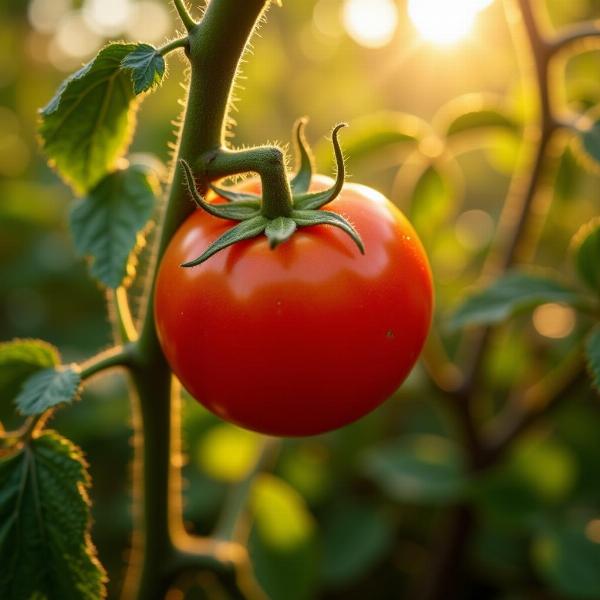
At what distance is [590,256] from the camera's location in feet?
2.94

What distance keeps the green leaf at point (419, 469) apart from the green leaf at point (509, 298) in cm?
46

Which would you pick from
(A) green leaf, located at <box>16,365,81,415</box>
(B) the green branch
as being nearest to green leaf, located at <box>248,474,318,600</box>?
(A) green leaf, located at <box>16,365,81,415</box>

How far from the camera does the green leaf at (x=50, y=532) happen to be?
67 centimetres

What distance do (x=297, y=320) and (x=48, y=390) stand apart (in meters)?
0.24

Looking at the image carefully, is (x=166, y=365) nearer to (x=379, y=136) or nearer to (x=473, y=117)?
(x=379, y=136)

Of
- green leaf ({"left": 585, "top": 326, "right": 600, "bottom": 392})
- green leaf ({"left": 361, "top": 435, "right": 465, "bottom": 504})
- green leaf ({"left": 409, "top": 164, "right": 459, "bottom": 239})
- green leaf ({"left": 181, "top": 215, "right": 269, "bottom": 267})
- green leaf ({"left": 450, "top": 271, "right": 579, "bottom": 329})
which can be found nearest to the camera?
green leaf ({"left": 181, "top": 215, "right": 269, "bottom": 267})

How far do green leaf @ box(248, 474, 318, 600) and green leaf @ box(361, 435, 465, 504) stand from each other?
0.62 feet

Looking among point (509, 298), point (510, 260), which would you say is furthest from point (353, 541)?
point (509, 298)

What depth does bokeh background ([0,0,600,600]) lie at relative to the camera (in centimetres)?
127

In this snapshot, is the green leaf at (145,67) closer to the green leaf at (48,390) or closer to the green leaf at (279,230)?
the green leaf at (279,230)

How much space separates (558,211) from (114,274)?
1.03m

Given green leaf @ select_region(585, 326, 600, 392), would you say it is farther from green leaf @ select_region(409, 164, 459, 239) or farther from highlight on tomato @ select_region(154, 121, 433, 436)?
green leaf @ select_region(409, 164, 459, 239)

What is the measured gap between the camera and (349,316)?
0.58 m

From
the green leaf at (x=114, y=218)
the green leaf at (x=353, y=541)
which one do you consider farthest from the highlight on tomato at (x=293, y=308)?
the green leaf at (x=353, y=541)
